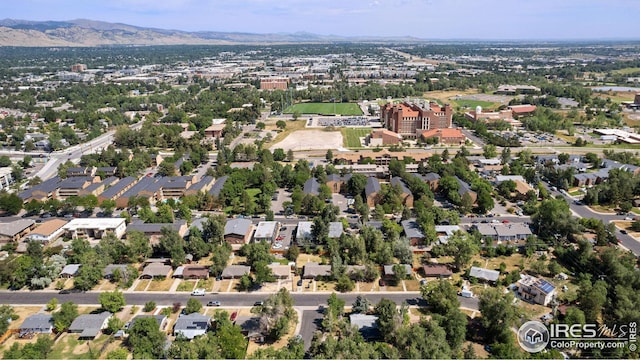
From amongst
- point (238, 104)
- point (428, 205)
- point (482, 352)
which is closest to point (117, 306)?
point (482, 352)

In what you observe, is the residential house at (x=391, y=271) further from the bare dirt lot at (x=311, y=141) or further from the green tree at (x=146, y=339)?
the bare dirt lot at (x=311, y=141)

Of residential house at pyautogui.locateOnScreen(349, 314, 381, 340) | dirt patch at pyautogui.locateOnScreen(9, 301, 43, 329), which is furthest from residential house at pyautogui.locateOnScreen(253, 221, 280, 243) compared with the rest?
dirt patch at pyautogui.locateOnScreen(9, 301, 43, 329)

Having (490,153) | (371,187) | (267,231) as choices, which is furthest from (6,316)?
(490,153)

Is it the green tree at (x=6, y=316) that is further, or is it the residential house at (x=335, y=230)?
the residential house at (x=335, y=230)

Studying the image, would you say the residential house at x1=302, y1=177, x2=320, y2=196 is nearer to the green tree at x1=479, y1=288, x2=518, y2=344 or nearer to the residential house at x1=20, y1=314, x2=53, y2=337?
the green tree at x1=479, y1=288, x2=518, y2=344

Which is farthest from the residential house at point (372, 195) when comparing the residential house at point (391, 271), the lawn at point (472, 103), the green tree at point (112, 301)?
the lawn at point (472, 103)

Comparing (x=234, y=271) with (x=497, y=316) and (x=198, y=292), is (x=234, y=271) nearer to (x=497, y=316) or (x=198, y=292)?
(x=198, y=292)

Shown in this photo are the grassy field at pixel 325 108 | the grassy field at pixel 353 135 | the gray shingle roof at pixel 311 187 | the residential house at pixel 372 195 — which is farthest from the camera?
the grassy field at pixel 325 108
